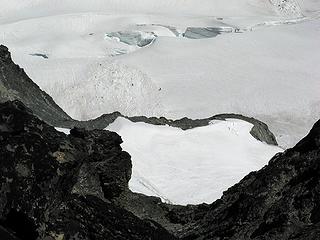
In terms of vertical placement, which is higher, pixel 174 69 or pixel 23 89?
→ pixel 23 89

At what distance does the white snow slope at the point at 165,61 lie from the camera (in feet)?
112

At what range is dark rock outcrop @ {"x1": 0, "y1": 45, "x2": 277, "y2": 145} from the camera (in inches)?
531

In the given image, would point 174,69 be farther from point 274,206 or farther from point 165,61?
point 274,206

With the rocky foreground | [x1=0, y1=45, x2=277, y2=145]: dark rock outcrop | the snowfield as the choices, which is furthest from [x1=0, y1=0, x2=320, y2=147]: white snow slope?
the rocky foreground

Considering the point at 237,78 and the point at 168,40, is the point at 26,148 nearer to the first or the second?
the point at 237,78

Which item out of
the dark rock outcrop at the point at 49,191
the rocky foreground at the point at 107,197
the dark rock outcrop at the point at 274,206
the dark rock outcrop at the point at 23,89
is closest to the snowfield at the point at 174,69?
the dark rock outcrop at the point at 23,89

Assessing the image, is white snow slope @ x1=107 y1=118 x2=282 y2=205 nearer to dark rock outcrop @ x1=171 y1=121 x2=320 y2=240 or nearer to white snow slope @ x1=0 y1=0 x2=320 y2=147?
dark rock outcrop @ x1=171 y1=121 x2=320 y2=240

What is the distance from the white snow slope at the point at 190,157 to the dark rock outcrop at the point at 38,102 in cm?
68

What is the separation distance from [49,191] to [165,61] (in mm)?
32353

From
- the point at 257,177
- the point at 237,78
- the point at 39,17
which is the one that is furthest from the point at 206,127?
the point at 39,17

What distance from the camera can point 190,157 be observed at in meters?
18.6

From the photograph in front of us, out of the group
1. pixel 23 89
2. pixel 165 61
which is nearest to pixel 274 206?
pixel 23 89

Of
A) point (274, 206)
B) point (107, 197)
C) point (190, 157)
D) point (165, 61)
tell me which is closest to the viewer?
point (274, 206)

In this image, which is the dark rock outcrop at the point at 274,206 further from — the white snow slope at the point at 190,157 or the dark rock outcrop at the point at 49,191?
the white snow slope at the point at 190,157
